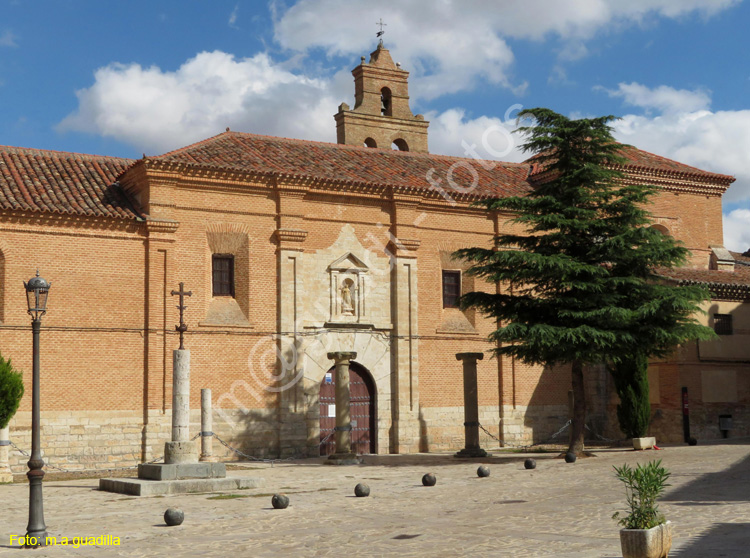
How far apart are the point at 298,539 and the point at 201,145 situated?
16729mm

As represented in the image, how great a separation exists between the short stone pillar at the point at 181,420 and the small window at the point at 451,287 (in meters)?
10.8

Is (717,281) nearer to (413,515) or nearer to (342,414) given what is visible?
(342,414)

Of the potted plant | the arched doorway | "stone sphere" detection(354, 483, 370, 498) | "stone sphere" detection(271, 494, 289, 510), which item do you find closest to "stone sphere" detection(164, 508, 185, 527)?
"stone sphere" detection(271, 494, 289, 510)

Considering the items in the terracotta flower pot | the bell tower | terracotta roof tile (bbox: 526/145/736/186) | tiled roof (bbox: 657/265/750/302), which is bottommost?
the terracotta flower pot

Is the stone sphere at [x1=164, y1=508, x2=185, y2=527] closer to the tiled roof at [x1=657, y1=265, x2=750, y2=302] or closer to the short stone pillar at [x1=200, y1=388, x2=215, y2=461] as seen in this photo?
the short stone pillar at [x1=200, y1=388, x2=215, y2=461]

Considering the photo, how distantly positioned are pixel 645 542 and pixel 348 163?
20.1m

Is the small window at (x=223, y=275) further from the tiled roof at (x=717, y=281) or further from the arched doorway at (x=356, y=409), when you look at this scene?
the tiled roof at (x=717, y=281)

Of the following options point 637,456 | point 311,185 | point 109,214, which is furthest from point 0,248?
point 637,456

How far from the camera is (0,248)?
21328mm

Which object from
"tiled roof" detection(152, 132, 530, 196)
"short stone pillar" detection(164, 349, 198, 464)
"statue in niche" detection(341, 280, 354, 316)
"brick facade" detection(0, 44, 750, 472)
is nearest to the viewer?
"short stone pillar" detection(164, 349, 198, 464)

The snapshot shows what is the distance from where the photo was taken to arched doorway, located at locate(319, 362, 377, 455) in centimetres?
2478

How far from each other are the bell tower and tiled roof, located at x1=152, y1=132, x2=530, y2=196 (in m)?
3.80

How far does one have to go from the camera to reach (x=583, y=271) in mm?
20672

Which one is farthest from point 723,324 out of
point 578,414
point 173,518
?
point 173,518
